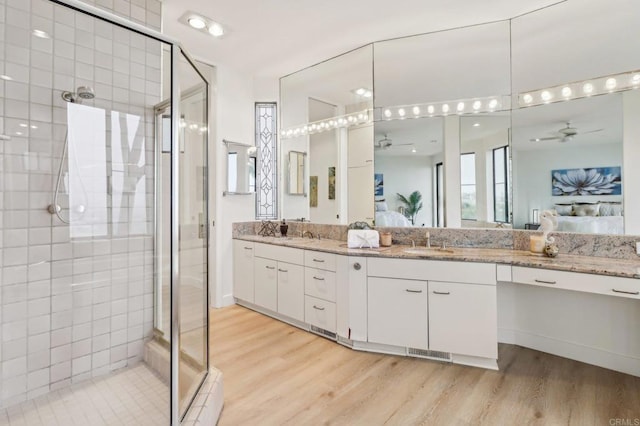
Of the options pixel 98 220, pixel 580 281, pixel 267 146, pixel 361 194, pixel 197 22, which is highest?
pixel 197 22

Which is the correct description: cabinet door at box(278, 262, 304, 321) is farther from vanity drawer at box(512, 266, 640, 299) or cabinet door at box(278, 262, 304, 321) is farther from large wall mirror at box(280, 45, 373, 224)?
vanity drawer at box(512, 266, 640, 299)

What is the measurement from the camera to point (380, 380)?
216 cm

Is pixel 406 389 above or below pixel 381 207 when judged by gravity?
below

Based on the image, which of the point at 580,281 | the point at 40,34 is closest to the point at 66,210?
the point at 40,34

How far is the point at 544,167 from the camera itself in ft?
8.36

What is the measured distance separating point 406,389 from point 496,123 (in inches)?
88.2

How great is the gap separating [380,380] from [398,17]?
2843mm

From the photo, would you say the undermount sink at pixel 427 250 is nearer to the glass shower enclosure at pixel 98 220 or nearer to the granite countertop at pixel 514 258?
the granite countertop at pixel 514 258

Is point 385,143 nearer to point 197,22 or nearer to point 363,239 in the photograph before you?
point 363,239

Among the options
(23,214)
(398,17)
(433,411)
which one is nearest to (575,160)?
(398,17)

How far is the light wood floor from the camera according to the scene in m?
1.79

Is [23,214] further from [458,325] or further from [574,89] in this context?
[574,89]

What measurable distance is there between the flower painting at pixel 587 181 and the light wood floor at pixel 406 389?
1274 mm

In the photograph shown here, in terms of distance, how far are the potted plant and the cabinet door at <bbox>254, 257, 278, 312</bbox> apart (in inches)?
55.0
